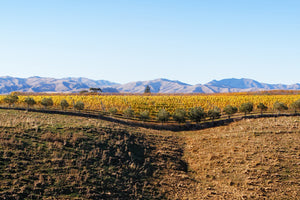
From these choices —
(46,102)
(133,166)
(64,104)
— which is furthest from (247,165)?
(46,102)

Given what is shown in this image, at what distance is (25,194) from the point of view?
67.0 feet

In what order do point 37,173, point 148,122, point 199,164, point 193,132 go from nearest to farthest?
1. point 37,173
2. point 199,164
3. point 193,132
4. point 148,122

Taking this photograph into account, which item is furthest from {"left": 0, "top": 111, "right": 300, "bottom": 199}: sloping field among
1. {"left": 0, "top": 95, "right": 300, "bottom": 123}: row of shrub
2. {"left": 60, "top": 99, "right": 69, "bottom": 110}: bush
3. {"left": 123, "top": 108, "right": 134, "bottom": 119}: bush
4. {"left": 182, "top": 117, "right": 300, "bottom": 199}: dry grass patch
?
{"left": 60, "top": 99, "right": 69, "bottom": 110}: bush

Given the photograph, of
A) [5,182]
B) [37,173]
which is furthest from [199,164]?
[5,182]

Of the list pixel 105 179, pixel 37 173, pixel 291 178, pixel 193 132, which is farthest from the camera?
pixel 193 132

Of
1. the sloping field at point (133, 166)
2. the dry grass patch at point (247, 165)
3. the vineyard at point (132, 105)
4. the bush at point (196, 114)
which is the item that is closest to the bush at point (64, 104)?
the vineyard at point (132, 105)

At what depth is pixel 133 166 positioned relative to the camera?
31250mm

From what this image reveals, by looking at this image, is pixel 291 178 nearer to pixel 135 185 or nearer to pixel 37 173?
pixel 135 185

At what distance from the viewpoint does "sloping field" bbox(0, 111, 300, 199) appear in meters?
23.4

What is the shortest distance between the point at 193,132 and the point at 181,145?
1515cm

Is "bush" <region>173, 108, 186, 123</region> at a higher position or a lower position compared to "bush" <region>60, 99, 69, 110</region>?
lower

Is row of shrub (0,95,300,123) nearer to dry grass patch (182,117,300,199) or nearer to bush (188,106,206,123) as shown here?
bush (188,106,206,123)

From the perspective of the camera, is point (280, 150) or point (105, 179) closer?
point (105, 179)

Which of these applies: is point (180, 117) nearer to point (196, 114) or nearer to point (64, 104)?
point (196, 114)
